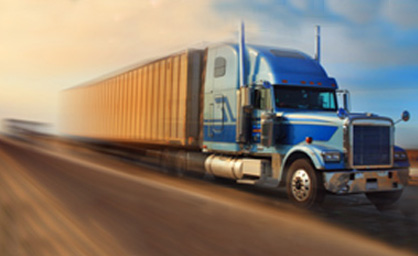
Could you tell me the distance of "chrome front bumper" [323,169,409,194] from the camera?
320 inches

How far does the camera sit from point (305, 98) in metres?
10.3

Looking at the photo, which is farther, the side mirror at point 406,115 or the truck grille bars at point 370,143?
the side mirror at point 406,115

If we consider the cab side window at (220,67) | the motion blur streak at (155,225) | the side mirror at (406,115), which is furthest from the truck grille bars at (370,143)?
the cab side window at (220,67)

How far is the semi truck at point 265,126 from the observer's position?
843 centimetres

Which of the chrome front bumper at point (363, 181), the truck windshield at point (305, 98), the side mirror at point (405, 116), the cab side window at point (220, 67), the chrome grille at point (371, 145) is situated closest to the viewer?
the chrome front bumper at point (363, 181)

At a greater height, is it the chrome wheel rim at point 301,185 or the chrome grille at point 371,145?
the chrome grille at point 371,145

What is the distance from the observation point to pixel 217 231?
6406mm

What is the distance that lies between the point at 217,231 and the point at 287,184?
289cm

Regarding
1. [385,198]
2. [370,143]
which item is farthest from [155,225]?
[385,198]

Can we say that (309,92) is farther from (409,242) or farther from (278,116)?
(409,242)

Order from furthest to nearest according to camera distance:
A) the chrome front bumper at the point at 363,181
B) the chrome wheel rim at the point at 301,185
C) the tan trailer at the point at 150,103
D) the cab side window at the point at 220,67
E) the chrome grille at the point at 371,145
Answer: the tan trailer at the point at 150,103
the cab side window at the point at 220,67
the chrome grille at the point at 371,145
the chrome wheel rim at the point at 301,185
the chrome front bumper at the point at 363,181

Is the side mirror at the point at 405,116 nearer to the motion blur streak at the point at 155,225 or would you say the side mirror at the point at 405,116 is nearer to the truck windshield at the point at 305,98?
the truck windshield at the point at 305,98

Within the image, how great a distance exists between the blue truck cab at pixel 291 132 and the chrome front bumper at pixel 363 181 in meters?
0.02

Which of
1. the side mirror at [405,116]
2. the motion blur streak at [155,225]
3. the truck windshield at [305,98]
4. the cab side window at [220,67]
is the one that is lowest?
the motion blur streak at [155,225]
